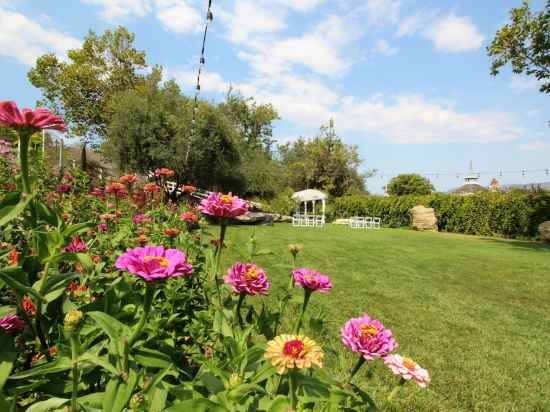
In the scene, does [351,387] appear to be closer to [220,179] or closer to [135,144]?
[135,144]

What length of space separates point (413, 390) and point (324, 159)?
27638mm

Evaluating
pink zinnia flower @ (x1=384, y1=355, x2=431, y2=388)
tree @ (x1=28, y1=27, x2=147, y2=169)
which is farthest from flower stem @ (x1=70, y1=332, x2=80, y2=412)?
tree @ (x1=28, y1=27, x2=147, y2=169)

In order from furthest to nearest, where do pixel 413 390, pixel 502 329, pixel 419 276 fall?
pixel 419 276 → pixel 502 329 → pixel 413 390

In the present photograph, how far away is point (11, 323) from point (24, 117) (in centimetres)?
47

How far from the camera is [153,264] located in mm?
719

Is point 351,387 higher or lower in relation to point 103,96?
lower

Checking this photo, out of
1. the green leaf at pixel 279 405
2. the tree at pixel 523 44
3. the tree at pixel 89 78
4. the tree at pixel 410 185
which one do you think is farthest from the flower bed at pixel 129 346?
the tree at pixel 410 185

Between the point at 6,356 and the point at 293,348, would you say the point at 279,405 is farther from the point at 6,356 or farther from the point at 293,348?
the point at 6,356

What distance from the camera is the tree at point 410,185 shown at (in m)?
32.3

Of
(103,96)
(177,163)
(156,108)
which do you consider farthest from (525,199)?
(103,96)

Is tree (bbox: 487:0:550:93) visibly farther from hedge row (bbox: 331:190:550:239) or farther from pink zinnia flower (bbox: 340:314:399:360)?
pink zinnia flower (bbox: 340:314:399:360)

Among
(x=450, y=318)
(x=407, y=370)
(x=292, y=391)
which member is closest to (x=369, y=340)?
(x=407, y=370)

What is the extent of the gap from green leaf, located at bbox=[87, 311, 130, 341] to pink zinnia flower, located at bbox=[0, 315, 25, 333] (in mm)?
226

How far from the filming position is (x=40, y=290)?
31.0 inches
